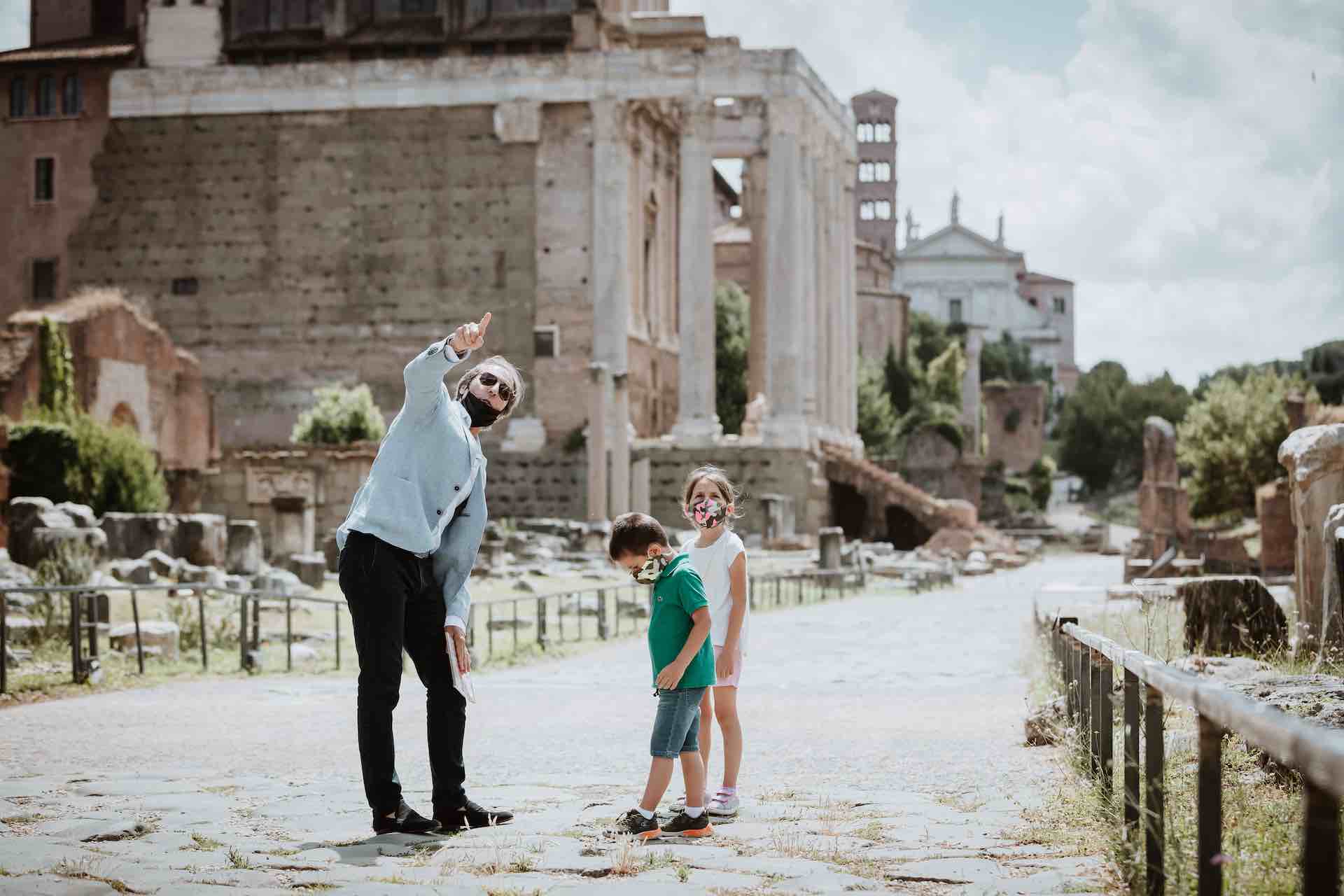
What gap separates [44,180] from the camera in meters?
49.2

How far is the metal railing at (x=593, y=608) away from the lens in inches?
656

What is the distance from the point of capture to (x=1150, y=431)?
3816cm

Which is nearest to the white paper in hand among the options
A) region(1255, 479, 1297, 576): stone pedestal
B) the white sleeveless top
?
the white sleeveless top

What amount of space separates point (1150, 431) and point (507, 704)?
94.6ft

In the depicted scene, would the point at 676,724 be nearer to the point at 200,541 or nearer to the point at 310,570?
the point at 310,570

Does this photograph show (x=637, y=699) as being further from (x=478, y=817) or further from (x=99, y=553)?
(x=99, y=553)

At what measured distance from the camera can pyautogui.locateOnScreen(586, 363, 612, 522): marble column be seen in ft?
116

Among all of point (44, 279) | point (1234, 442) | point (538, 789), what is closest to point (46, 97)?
point (44, 279)

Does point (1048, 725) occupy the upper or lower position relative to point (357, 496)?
lower

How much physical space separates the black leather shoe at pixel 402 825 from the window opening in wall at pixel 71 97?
46.3 metres

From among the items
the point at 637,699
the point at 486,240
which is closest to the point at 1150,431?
the point at 486,240

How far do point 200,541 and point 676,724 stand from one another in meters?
18.7

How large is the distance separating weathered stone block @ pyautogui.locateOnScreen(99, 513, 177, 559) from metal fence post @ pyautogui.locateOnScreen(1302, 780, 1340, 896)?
69.6ft

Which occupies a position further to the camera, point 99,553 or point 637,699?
point 99,553
